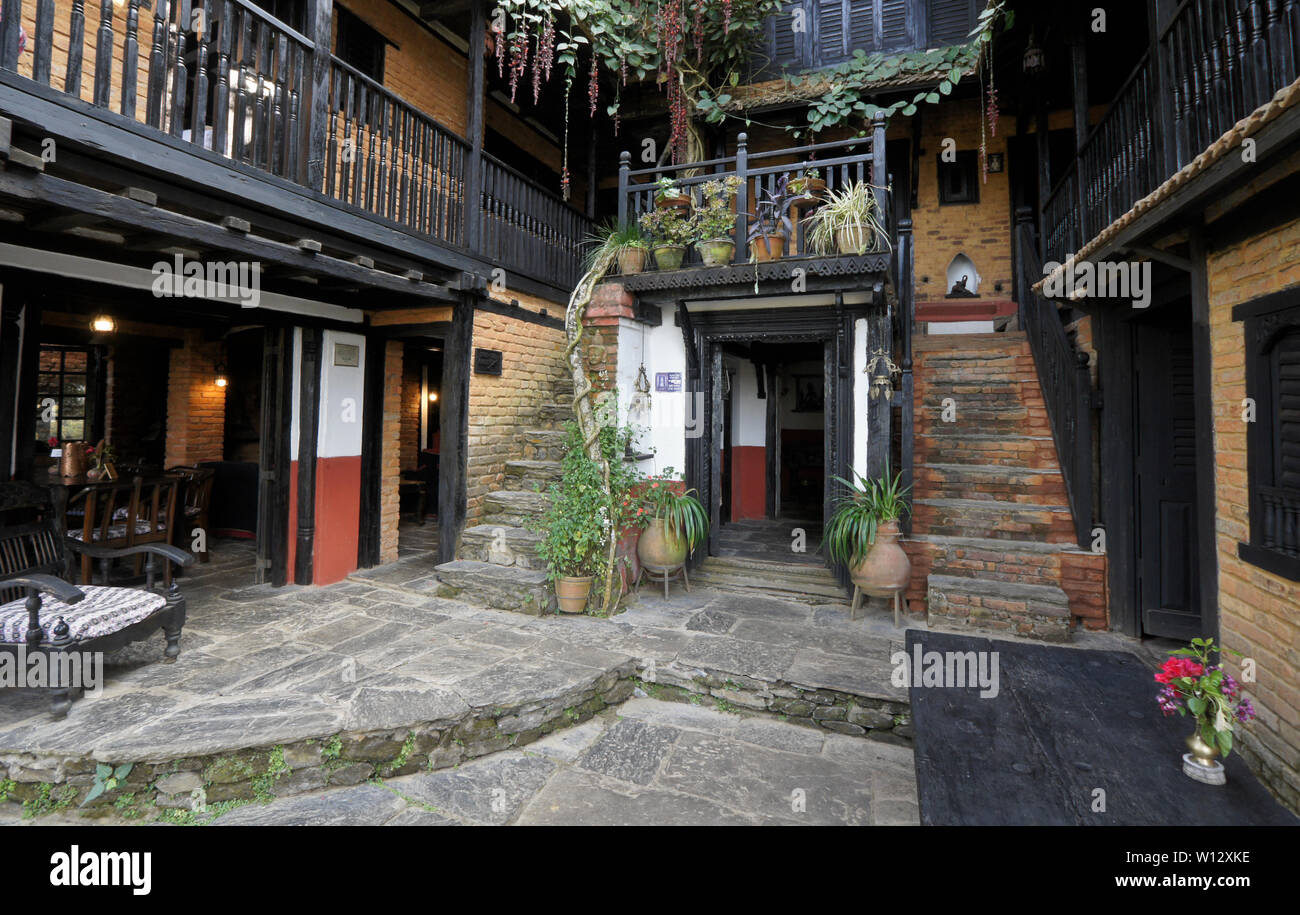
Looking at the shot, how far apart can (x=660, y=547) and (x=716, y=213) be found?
295cm

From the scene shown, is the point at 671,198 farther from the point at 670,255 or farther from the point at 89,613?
the point at 89,613

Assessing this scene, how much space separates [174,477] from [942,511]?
727 cm

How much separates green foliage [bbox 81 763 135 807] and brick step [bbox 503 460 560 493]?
3568 millimetres

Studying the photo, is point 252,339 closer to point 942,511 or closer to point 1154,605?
point 942,511

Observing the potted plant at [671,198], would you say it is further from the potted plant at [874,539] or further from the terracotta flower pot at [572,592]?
the terracotta flower pot at [572,592]

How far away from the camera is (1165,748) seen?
7.36ft

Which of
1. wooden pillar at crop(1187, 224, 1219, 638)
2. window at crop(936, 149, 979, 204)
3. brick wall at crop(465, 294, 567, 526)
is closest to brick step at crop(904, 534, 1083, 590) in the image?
wooden pillar at crop(1187, 224, 1219, 638)

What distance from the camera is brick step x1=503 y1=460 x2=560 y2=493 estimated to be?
19.6 feet

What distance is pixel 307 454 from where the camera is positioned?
18.6 feet

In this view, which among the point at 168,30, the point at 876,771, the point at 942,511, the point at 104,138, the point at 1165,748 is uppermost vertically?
the point at 168,30

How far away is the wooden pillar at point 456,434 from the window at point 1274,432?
17.5 feet

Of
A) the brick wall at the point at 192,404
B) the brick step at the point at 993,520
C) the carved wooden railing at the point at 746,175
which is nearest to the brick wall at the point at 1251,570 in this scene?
the brick step at the point at 993,520

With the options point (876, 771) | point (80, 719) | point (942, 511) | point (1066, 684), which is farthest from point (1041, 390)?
point (80, 719)

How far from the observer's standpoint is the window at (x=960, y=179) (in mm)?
8414
